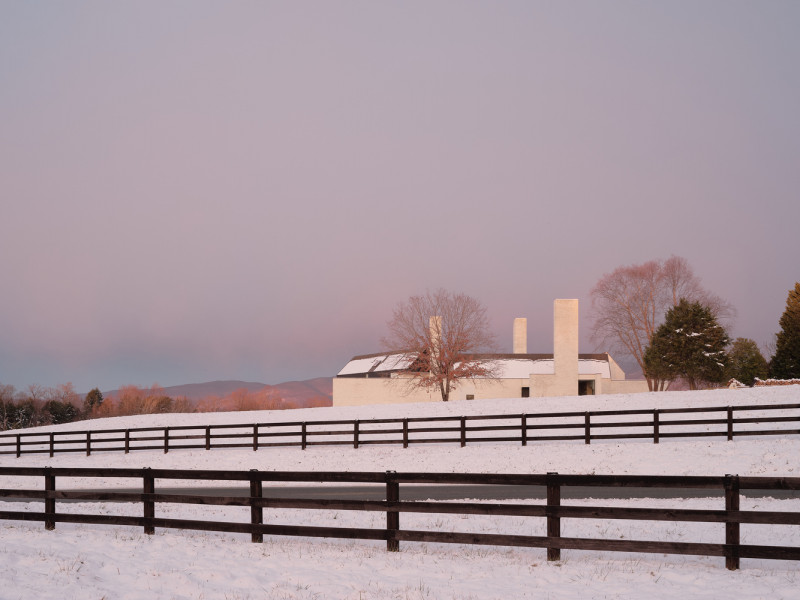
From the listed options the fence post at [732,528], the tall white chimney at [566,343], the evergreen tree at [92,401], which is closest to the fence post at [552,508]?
the fence post at [732,528]

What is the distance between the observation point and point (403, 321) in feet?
193

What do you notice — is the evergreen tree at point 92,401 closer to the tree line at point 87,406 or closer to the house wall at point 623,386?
the tree line at point 87,406

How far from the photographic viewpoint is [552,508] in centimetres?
1002

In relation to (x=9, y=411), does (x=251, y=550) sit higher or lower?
higher

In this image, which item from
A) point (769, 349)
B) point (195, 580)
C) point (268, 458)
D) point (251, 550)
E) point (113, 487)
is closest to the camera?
point (195, 580)

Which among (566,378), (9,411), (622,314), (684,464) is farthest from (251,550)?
(9,411)

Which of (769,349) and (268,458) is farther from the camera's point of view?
(769,349)

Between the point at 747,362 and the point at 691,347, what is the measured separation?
37.5 ft

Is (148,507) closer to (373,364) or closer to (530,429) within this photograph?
(530,429)

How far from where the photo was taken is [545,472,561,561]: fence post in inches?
393

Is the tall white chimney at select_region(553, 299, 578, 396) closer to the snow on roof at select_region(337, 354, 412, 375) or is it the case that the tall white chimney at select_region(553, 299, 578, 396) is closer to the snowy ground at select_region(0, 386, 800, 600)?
the snow on roof at select_region(337, 354, 412, 375)

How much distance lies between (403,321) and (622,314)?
1038 inches

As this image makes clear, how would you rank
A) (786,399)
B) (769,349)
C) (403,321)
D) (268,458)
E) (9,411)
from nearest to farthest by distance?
(268,458) → (786,399) → (403,321) → (769,349) → (9,411)

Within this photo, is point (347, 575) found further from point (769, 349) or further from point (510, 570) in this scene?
point (769, 349)
